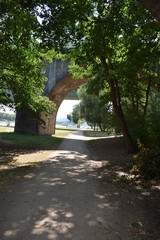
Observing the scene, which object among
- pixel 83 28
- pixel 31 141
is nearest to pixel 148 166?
pixel 83 28

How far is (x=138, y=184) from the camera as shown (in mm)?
7043

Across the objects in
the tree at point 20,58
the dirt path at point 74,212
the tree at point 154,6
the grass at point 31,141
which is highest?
the tree at point 20,58

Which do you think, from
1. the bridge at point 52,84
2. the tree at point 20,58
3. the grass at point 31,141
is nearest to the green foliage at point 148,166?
the tree at point 20,58

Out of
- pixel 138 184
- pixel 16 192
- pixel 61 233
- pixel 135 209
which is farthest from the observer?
pixel 138 184

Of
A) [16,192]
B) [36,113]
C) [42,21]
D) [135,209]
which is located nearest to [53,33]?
[42,21]

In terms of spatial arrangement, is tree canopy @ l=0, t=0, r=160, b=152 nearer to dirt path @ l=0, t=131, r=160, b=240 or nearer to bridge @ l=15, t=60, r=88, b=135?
dirt path @ l=0, t=131, r=160, b=240

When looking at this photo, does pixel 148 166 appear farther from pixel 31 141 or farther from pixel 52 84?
pixel 52 84

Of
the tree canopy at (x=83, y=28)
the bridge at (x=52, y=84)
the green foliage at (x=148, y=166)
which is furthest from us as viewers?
the bridge at (x=52, y=84)

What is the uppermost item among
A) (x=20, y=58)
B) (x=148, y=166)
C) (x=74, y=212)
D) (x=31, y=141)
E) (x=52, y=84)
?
(x=52, y=84)

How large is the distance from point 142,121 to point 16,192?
9.65m

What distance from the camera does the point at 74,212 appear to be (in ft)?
15.3

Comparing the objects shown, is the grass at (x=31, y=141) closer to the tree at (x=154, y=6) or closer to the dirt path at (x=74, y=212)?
the dirt path at (x=74, y=212)

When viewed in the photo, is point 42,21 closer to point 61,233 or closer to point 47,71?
point 61,233

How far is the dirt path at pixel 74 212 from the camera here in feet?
12.4
